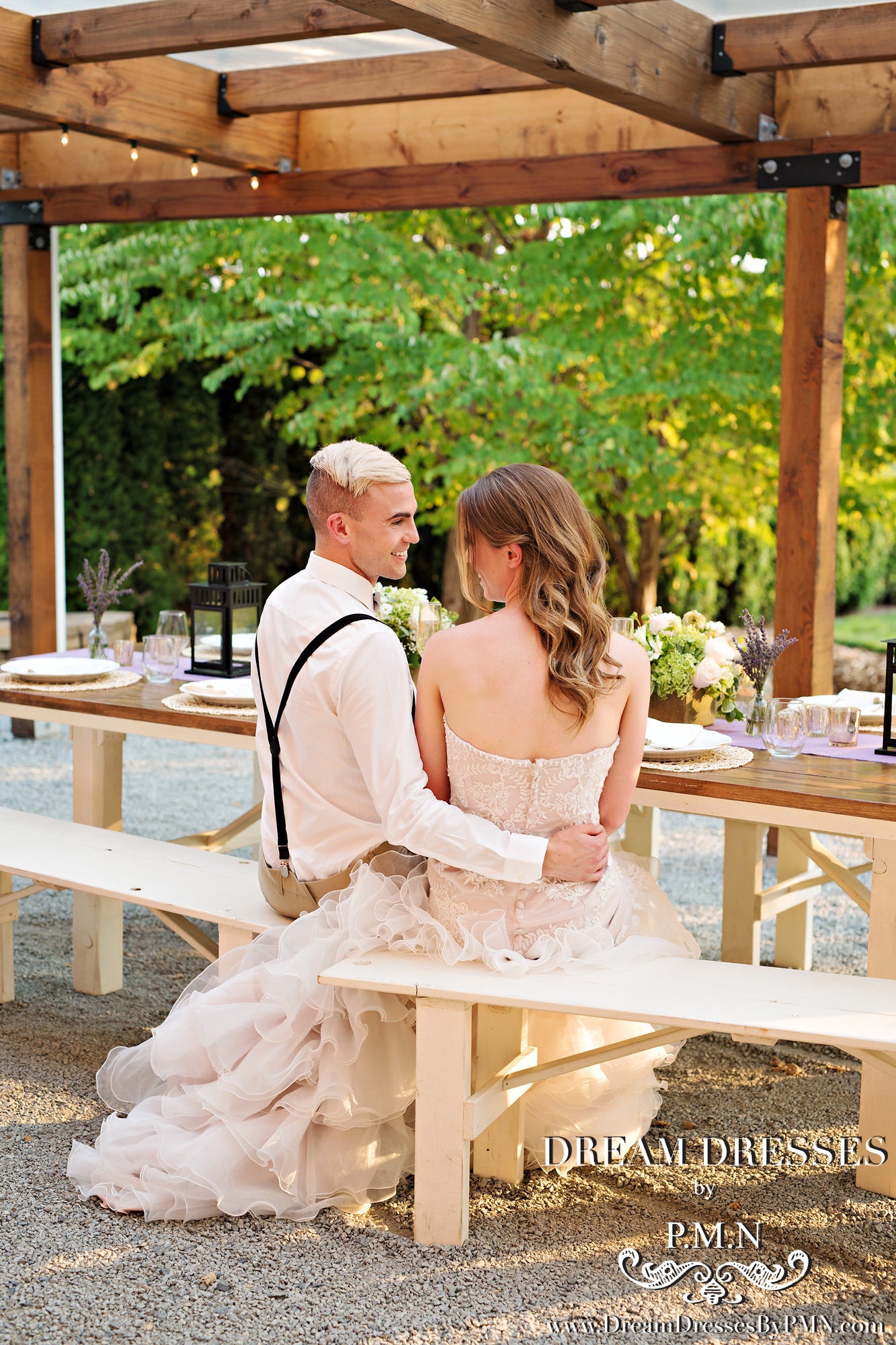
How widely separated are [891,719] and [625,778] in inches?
33.6

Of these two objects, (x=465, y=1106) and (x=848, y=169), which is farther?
(x=848, y=169)

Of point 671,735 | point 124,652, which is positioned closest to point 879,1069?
point 671,735

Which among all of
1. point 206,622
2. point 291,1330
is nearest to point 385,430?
point 206,622

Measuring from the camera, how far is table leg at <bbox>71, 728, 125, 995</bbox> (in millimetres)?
4230

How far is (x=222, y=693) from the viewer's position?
3.97 m

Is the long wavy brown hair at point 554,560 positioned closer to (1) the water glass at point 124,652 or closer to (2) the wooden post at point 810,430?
(1) the water glass at point 124,652

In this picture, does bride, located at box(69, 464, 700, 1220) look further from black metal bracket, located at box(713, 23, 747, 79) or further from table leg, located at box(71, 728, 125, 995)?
black metal bracket, located at box(713, 23, 747, 79)

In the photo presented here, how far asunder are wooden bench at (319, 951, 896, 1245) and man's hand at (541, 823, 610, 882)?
8.1 inches

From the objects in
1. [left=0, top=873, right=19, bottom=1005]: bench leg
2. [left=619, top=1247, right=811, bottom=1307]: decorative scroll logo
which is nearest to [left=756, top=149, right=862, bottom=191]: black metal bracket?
[left=0, top=873, right=19, bottom=1005]: bench leg

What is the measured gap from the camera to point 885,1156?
3.06m

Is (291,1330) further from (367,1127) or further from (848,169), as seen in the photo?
(848,169)

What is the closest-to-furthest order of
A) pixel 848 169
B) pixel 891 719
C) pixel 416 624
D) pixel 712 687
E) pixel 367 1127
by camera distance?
1. pixel 367 1127
2. pixel 891 719
3. pixel 712 687
4. pixel 416 624
5. pixel 848 169

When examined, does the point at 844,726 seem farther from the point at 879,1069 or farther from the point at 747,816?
the point at 879,1069

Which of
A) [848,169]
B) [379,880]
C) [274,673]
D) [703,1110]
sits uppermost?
[848,169]
